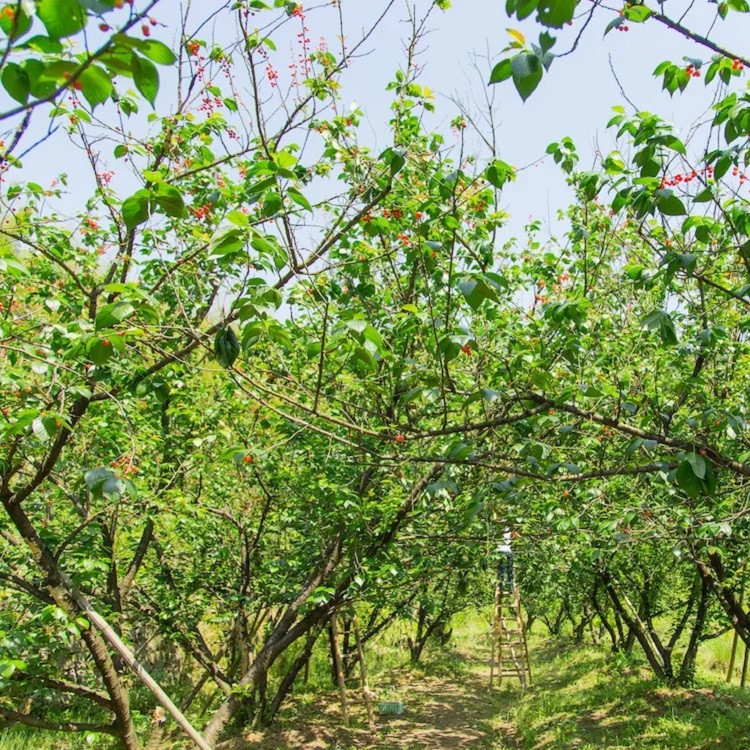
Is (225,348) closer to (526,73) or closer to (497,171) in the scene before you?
(526,73)

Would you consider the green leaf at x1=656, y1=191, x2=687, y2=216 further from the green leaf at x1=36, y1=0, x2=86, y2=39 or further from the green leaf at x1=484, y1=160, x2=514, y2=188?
the green leaf at x1=36, y1=0, x2=86, y2=39

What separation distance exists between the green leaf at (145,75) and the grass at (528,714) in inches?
329

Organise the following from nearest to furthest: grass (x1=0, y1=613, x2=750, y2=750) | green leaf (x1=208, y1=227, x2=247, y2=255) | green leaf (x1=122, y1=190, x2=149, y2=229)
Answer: green leaf (x1=208, y1=227, x2=247, y2=255), green leaf (x1=122, y1=190, x2=149, y2=229), grass (x1=0, y1=613, x2=750, y2=750)

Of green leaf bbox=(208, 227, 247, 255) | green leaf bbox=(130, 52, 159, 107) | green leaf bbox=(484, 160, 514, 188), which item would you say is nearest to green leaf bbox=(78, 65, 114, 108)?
green leaf bbox=(130, 52, 159, 107)

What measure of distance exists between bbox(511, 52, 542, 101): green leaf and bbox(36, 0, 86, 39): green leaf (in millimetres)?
864

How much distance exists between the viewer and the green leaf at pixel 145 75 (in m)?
1.04

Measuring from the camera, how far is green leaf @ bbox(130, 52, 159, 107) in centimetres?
104

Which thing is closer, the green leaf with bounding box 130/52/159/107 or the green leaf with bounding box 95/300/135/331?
the green leaf with bounding box 130/52/159/107

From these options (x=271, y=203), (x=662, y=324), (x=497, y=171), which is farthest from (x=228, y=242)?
(x=662, y=324)

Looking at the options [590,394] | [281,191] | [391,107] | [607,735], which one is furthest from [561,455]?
[607,735]

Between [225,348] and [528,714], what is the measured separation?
11.7 metres

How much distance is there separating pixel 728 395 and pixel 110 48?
18.6 ft

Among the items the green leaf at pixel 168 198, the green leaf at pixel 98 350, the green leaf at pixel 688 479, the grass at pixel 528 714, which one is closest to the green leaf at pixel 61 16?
the green leaf at pixel 168 198

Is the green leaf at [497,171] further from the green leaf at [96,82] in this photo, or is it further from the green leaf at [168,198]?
the green leaf at [96,82]
